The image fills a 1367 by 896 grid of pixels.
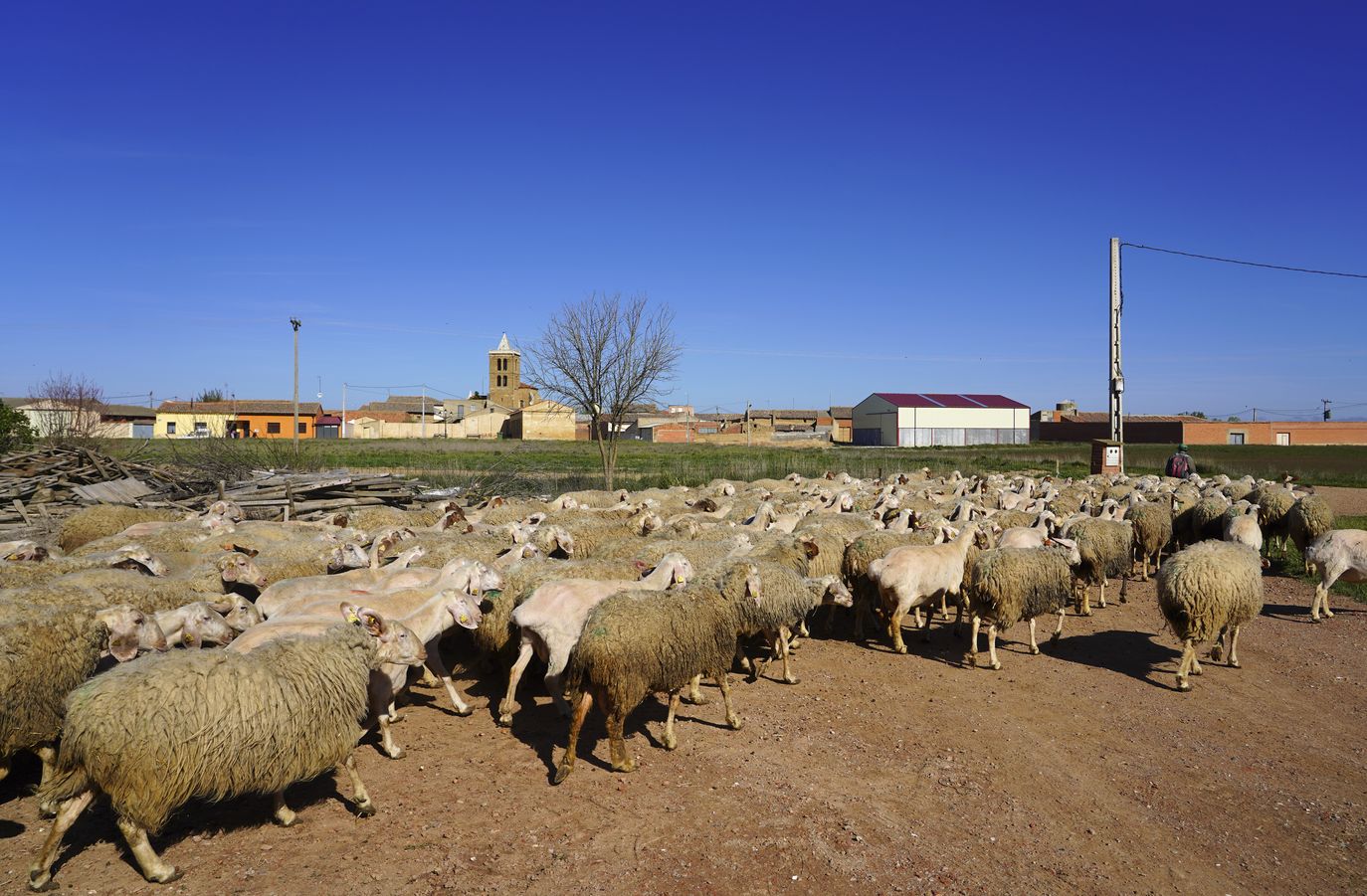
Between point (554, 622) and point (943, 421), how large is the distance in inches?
3134

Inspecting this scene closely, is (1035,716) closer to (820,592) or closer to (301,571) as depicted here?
(820,592)

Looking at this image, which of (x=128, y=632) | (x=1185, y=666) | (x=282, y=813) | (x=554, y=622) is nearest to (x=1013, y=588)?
(x=1185, y=666)

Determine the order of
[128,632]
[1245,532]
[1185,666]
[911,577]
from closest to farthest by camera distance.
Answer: [128,632]
[1185,666]
[911,577]
[1245,532]

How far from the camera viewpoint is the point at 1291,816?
6.36 meters

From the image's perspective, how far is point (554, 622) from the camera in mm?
7805

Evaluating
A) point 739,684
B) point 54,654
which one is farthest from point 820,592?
point 54,654

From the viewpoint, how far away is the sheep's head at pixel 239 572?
926 centimetres

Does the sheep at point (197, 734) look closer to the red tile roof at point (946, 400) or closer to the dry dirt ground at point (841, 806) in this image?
the dry dirt ground at point (841, 806)

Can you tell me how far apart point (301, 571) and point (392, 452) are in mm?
42410

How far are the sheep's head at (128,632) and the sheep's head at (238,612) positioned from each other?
825mm

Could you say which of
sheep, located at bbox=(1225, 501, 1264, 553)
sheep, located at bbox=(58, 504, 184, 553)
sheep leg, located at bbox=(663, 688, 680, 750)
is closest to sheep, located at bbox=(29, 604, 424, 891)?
sheep leg, located at bbox=(663, 688, 680, 750)

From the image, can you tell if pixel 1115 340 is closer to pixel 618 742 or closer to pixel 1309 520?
pixel 1309 520

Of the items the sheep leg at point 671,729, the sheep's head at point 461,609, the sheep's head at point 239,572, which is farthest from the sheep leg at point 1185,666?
the sheep's head at point 239,572

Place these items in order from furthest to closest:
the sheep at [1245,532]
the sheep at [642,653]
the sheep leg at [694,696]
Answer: the sheep at [1245,532], the sheep leg at [694,696], the sheep at [642,653]
